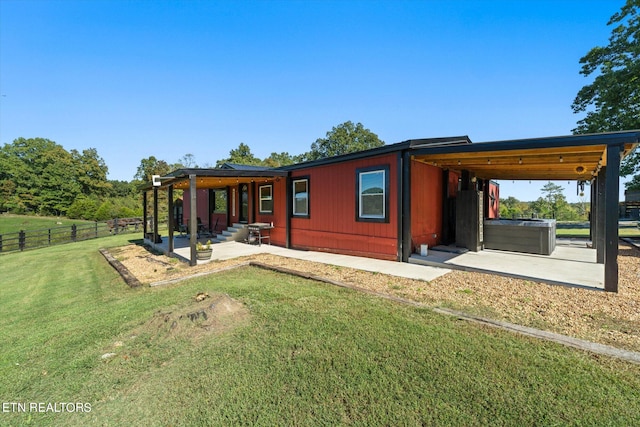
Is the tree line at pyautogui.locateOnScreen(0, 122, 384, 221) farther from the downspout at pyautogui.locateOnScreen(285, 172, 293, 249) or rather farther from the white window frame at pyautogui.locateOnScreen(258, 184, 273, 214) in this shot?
the downspout at pyautogui.locateOnScreen(285, 172, 293, 249)

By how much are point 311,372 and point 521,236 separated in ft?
25.4

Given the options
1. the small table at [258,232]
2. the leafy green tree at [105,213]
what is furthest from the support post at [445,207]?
the leafy green tree at [105,213]

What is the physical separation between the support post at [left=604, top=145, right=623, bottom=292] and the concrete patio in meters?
0.26

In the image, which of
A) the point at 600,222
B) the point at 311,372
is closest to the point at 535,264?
the point at 600,222

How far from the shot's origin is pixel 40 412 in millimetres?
2066

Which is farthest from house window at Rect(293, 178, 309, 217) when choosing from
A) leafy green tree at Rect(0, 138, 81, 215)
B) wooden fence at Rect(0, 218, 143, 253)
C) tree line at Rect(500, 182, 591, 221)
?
leafy green tree at Rect(0, 138, 81, 215)

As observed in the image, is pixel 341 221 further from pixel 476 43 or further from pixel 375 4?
pixel 476 43

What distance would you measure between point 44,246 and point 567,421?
20307 millimetres

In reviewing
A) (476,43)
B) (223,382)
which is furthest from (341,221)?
(476,43)

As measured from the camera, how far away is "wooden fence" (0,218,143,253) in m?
13.4

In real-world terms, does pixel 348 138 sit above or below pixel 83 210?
above

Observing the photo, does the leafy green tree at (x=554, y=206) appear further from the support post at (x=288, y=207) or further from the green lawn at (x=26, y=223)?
the green lawn at (x=26, y=223)

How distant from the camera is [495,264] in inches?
243

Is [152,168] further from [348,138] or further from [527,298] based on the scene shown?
[527,298]
